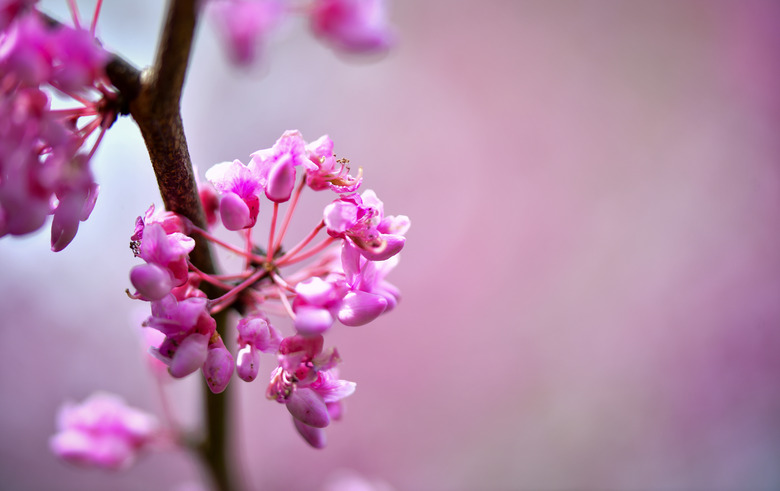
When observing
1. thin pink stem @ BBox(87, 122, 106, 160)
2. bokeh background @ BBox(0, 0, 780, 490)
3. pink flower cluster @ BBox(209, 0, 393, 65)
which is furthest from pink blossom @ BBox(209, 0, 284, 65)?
bokeh background @ BBox(0, 0, 780, 490)

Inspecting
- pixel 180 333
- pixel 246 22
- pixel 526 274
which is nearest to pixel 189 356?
pixel 180 333

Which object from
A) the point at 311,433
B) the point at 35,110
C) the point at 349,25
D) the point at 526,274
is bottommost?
the point at 311,433

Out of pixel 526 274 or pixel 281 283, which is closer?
pixel 281 283

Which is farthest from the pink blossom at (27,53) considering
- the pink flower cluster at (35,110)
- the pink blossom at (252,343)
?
the pink blossom at (252,343)

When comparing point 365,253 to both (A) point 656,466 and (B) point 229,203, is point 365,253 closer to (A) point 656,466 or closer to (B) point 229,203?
(B) point 229,203

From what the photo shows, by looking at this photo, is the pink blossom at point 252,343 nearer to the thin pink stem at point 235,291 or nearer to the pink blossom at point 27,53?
the thin pink stem at point 235,291

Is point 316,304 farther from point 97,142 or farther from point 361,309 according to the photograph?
point 97,142
